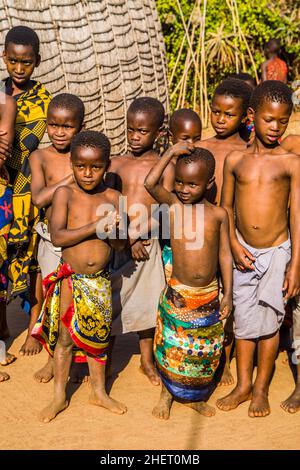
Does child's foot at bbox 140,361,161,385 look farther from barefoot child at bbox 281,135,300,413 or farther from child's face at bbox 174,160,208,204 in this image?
child's face at bbox 174,160,208,204

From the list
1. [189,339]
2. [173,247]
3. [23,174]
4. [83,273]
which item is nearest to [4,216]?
[23,174]

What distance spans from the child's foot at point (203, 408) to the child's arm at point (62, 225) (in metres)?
1.03

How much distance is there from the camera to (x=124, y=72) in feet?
20.4

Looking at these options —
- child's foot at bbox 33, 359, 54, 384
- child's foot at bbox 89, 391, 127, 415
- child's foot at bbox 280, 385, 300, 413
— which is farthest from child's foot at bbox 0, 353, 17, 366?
child's foot at bbox 280, 385, 300, 413

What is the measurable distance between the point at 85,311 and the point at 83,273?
0.61 feet

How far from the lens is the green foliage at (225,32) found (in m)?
10.7

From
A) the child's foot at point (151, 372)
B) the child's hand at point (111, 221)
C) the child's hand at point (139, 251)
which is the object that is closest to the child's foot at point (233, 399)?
the child's foot at point (151, 372)

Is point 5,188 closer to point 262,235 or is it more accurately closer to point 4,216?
point 4,216

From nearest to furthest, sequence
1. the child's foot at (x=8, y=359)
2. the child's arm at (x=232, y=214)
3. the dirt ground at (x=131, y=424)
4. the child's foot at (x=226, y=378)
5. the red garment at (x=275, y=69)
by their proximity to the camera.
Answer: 1. the dirt ground at (x=131, y=424)
2. the child's arm at (x=232, y=214)
3. the child's foot at (x=226, y=378)
4. the child's foot at (x=8, y=359)
5. the red garment at (x=275, y=69)

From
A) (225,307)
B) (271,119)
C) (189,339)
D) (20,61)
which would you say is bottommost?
(189,339)

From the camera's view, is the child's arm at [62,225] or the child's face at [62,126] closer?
the child's arm at [62,225]

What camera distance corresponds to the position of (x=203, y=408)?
3508 millimetres

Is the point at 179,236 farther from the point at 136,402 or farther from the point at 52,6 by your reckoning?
the point at 52,6

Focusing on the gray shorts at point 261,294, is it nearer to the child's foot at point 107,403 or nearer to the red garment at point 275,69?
the child's foot at point 107,403
